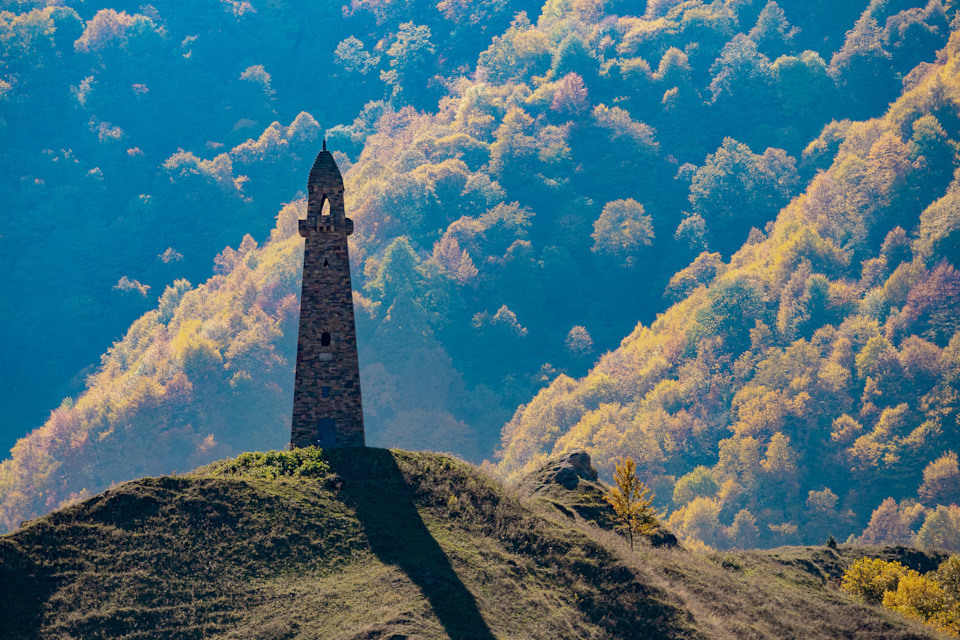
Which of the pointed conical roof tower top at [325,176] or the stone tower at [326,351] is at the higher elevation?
the pointed conical roof tower top at [325,176]

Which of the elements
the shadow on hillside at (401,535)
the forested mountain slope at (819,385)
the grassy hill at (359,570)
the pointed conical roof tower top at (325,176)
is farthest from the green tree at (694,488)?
the pointed conical roof tower top at (325,176)

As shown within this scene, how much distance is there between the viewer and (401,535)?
4234 cm

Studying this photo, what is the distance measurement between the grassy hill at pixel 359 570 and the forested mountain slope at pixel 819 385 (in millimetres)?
103757

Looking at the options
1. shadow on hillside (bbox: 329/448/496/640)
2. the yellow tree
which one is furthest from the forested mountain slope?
shadow on hillside (bbox: 329/448/496/640)

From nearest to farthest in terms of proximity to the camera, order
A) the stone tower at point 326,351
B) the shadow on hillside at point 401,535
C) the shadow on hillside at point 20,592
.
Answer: the shadow on hillside at point 20,592, the shadow on hillside at point 401,535, the stone tower at point 326,351

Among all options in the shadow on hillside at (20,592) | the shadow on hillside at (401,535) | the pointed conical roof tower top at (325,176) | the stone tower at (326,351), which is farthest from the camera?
the pointed conical roof tower top at (325,176)

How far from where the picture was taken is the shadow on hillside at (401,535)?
37.1m

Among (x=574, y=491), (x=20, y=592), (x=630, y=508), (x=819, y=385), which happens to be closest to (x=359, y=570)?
(x=20, y=592)

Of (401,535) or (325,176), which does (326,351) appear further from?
(401,535)

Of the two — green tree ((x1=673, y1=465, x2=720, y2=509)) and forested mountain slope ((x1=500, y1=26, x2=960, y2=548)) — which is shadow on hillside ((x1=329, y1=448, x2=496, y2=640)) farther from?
green tree ((x1=673, y1=465, x2=720, y2=509))

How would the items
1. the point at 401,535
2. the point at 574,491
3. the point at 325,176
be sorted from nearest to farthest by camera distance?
the point at 401,535 < the point at 325,176 < the point at 574,491

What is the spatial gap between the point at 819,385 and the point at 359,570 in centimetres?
13777

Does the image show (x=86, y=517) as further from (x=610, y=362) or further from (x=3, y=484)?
→ (x=3, y=484)

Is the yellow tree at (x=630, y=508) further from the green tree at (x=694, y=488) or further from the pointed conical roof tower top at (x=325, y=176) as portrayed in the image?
the green tree at (x=694, y=488)
